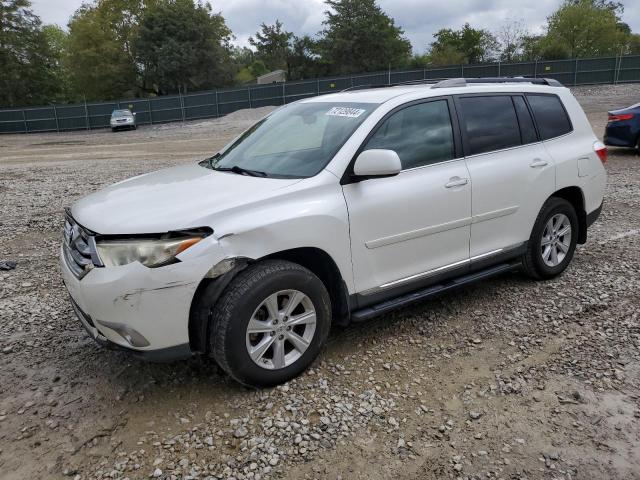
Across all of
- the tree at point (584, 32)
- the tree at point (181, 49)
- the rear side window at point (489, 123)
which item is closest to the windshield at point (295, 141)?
the rear side window at point (489, 123)

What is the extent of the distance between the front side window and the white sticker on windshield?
23 centimetres

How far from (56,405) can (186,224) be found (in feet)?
4.72

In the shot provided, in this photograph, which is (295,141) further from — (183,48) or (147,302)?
(183,48)

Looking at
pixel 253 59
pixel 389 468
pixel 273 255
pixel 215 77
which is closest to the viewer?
pixel 389 468

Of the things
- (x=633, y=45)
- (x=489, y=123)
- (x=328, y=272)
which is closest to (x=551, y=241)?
(x=489, y=123)

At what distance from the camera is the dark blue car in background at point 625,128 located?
11688mm

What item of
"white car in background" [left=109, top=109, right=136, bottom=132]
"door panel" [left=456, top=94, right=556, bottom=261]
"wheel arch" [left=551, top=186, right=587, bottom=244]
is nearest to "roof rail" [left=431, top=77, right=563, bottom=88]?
"door panel" [left=456, top=94, right=556, bottom=261]

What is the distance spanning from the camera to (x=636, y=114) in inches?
460

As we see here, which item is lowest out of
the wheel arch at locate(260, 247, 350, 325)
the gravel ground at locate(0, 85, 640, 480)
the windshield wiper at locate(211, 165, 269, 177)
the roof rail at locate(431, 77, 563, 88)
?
the gravel ground at locate(0, 85, 640, 480)

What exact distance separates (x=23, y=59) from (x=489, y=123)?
5445 cm

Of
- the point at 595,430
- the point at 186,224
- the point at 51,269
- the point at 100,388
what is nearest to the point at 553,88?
the point at 595,430

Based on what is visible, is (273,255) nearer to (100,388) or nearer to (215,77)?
(100,388)

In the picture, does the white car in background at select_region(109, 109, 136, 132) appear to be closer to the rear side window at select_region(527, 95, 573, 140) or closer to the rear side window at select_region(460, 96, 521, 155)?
the rear side window at select_region(527, 95, 573, 140)

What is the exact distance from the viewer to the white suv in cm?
298
